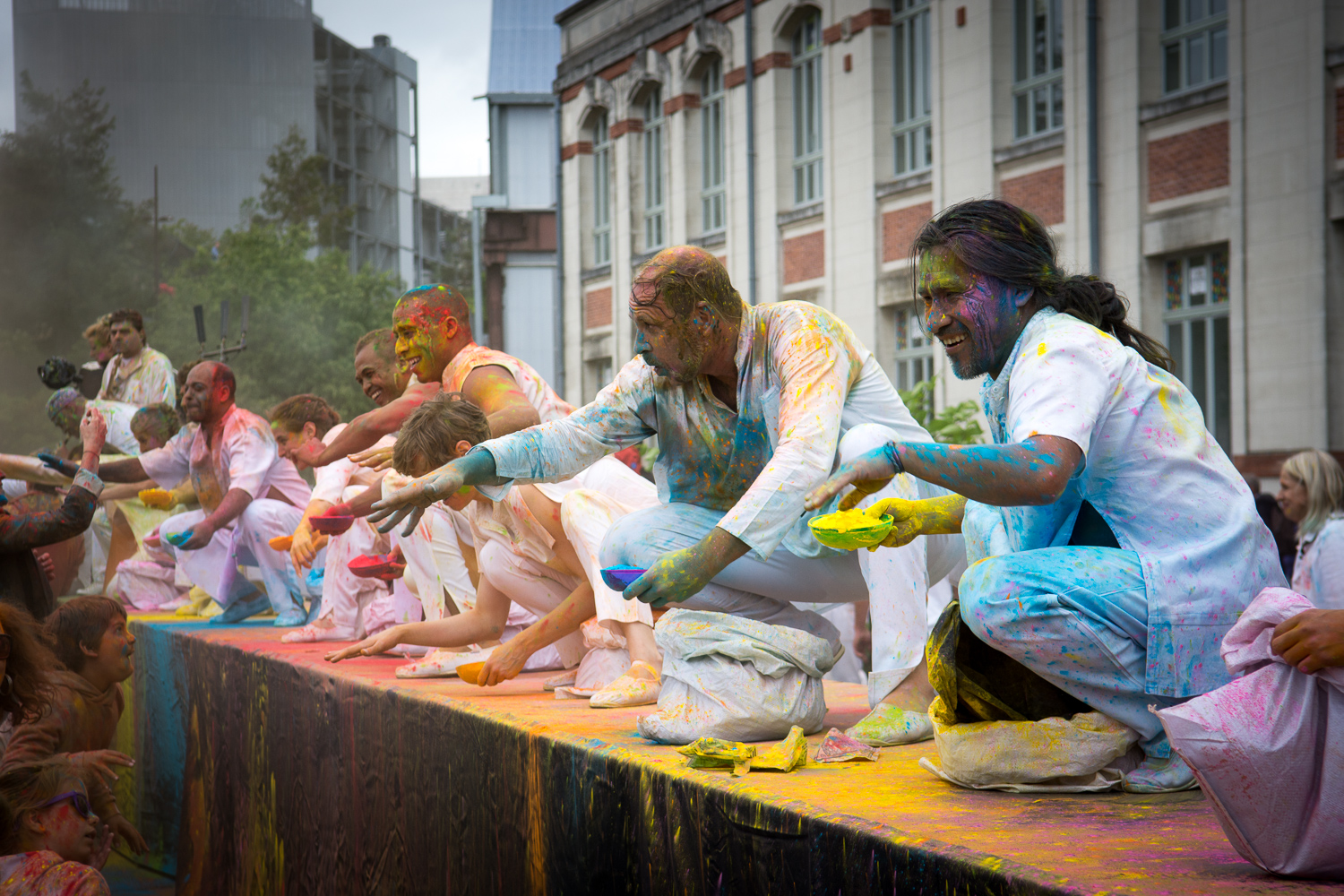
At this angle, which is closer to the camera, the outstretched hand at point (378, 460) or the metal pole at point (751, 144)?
the outstretched hand at point (378, 460)

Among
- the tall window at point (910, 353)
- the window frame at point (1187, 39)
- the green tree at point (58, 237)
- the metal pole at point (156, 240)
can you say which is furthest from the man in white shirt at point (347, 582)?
the metal pole at point (156, 240)

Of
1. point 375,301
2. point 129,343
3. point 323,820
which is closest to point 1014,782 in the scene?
point 323,820

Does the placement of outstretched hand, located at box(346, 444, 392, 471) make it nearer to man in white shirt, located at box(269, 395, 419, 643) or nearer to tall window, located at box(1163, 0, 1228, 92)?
man in white shirt, located at box(269, 395, 419, 643)

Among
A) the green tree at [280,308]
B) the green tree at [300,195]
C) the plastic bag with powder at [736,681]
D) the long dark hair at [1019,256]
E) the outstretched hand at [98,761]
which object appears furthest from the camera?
the green tree at [300,195]

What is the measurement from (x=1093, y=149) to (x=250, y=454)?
383 inches

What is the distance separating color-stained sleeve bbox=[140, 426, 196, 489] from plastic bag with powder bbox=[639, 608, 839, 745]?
19.8 feet

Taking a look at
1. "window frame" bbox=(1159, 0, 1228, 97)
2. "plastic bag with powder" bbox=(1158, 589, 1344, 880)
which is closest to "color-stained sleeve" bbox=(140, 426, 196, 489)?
"plastic bag with powder" bbox=(1158, 589, 1344, 880)

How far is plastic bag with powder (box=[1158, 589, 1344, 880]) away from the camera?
1.79 metres

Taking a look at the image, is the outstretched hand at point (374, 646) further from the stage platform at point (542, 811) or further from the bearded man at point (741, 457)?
the bearded man at point (741, 457)

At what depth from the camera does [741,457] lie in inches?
137

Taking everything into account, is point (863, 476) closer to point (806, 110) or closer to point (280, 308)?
point (806, 110)

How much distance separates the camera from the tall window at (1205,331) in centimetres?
1266

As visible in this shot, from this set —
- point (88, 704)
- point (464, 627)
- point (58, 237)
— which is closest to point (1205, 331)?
point (464, 627)

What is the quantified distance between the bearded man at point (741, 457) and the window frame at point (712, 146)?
1741 cm
